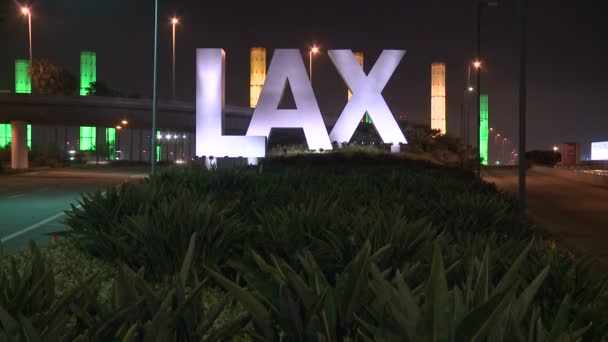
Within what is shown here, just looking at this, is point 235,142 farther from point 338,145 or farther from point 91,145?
point 91,145

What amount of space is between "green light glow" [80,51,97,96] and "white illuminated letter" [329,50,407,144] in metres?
72.6

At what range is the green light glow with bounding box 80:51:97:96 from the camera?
10650 cm

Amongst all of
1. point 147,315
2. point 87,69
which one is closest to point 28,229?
point 147,315

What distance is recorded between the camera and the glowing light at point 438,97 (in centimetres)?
8125

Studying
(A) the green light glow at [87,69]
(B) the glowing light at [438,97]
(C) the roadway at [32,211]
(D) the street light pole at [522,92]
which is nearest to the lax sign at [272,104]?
(C) the roadway at [32,211]

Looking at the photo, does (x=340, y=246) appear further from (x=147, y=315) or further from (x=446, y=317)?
(x=446, y=317)

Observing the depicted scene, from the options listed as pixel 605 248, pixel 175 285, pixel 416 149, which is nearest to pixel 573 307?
pixel 175 285

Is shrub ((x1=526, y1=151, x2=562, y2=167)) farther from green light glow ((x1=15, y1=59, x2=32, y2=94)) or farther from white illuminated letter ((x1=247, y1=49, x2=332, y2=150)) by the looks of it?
green light glow ((x1=15, y1=59, x2=32, y2=94))

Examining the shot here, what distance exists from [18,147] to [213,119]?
3301 cm

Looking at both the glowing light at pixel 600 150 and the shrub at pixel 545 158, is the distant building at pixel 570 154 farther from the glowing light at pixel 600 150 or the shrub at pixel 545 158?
the shrub at pixel 545 158

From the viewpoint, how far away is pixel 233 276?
753 cm

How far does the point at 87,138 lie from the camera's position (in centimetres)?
10575

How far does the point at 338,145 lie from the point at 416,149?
47.4 ft

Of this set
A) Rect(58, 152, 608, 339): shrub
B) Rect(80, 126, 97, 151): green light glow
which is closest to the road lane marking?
Rect(58, 152, 608, 339): shrub
